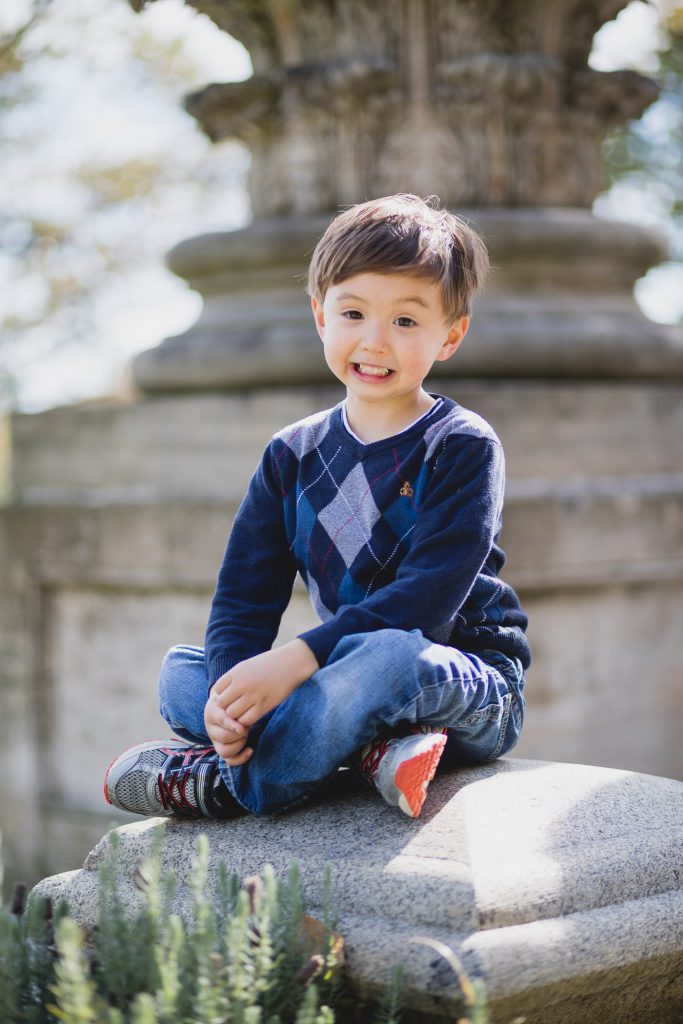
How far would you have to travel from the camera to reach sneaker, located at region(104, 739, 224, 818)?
2.46 metres

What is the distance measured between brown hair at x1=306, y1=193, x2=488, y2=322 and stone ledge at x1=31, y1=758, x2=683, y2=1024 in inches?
38.7

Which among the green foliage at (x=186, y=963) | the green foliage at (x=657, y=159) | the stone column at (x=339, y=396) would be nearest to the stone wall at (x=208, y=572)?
the stone column at (x=339, y=396)

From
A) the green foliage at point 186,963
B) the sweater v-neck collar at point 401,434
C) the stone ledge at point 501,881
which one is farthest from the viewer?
the sweater v-neck collar at point 401,434

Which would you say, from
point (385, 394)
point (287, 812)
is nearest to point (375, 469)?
point (385, 394)

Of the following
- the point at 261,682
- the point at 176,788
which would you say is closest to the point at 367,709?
the point at 261,682

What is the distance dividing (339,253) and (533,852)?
46.5 inches

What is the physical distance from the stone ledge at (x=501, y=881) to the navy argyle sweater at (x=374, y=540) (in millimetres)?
319

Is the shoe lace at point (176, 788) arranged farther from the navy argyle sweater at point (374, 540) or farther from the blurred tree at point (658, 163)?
the blurred tree at point (658, 163)

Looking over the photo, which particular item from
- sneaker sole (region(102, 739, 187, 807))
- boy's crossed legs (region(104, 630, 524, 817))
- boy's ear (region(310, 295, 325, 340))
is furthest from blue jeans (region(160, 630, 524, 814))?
boy's ear (region(310, 295, 325, 340))

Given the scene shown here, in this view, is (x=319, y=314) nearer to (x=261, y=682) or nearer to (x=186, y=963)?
(x=261, y=682)

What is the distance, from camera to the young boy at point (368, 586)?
2.26 metres

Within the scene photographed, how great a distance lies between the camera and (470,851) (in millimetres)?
2129

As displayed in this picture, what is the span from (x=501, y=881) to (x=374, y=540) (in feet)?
2.43

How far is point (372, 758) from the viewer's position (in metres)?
2.30
